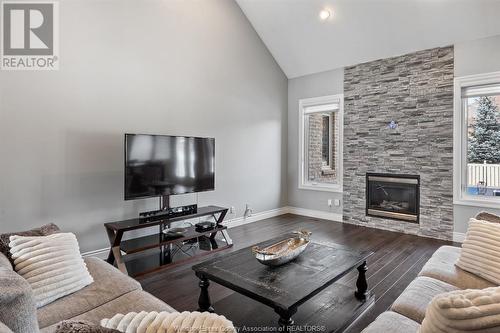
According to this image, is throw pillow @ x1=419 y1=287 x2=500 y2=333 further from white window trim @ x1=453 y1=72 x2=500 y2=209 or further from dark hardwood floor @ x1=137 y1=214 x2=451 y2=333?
white window trim @ x1=453 y1=72 x2=500 y2=209

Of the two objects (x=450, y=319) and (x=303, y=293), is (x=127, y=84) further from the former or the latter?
(x=450, y=319)

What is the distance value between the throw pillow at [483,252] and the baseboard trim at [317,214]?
3.39 metres

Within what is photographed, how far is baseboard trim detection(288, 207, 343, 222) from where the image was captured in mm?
5452

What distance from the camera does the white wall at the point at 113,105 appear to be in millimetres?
3016

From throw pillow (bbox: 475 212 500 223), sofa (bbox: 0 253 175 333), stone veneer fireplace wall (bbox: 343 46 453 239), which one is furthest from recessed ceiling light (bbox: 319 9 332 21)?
sofa (bbox: 0 253 175 333)

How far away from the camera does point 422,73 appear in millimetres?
4480

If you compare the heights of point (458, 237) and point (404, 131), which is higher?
point (404, 131)

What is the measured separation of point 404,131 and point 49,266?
4.80 m

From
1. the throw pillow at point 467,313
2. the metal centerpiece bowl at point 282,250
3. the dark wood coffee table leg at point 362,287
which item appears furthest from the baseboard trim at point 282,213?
the throw pillow at point 467,313

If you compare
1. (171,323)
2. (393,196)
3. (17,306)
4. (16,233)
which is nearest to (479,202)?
(393,196)

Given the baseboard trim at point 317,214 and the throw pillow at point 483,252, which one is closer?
the throw pillow at point 483,252

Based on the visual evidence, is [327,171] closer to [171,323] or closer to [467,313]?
[467,313]

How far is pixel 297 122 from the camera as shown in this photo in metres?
6.01

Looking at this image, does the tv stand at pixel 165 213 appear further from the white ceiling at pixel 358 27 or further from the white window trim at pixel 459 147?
the white window trim at pixel 459 147
